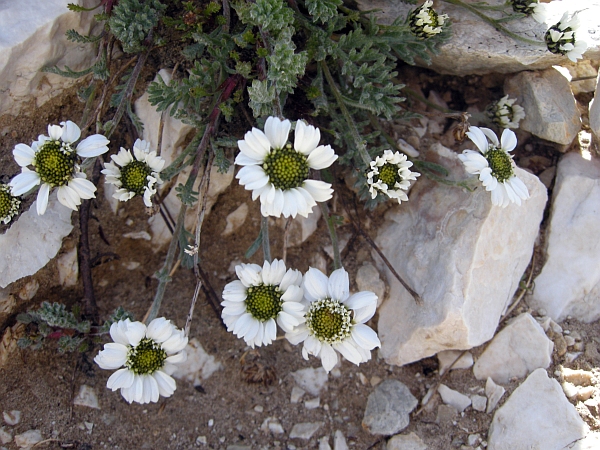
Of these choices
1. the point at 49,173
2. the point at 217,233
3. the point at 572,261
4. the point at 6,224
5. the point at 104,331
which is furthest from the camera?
the point at 217,233

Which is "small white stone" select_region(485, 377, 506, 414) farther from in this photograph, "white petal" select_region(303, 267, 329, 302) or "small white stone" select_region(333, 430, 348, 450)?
"white petal" select_region(303, 267, 329, 302)

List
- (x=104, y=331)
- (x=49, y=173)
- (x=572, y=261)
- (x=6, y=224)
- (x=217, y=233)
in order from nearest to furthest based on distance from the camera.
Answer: (x=49, y=173) → (x=6, y=224) → (x=104, y=331) → (x=572, y=261) → (x=217, y=233)

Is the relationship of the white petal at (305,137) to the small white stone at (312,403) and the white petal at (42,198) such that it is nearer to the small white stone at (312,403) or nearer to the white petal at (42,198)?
the white petal at (42,198)

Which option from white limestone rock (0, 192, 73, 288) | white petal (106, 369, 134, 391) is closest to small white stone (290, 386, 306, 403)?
white petal (106, 369, 134, 391)

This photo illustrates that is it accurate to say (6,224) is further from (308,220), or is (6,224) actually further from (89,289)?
(308,220)

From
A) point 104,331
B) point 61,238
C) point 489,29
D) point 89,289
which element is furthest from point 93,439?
point 489,29

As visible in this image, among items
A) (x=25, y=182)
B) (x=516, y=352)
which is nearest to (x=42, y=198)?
(x=25, y=182)

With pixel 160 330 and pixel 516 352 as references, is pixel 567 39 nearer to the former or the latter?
pixel 516 352
